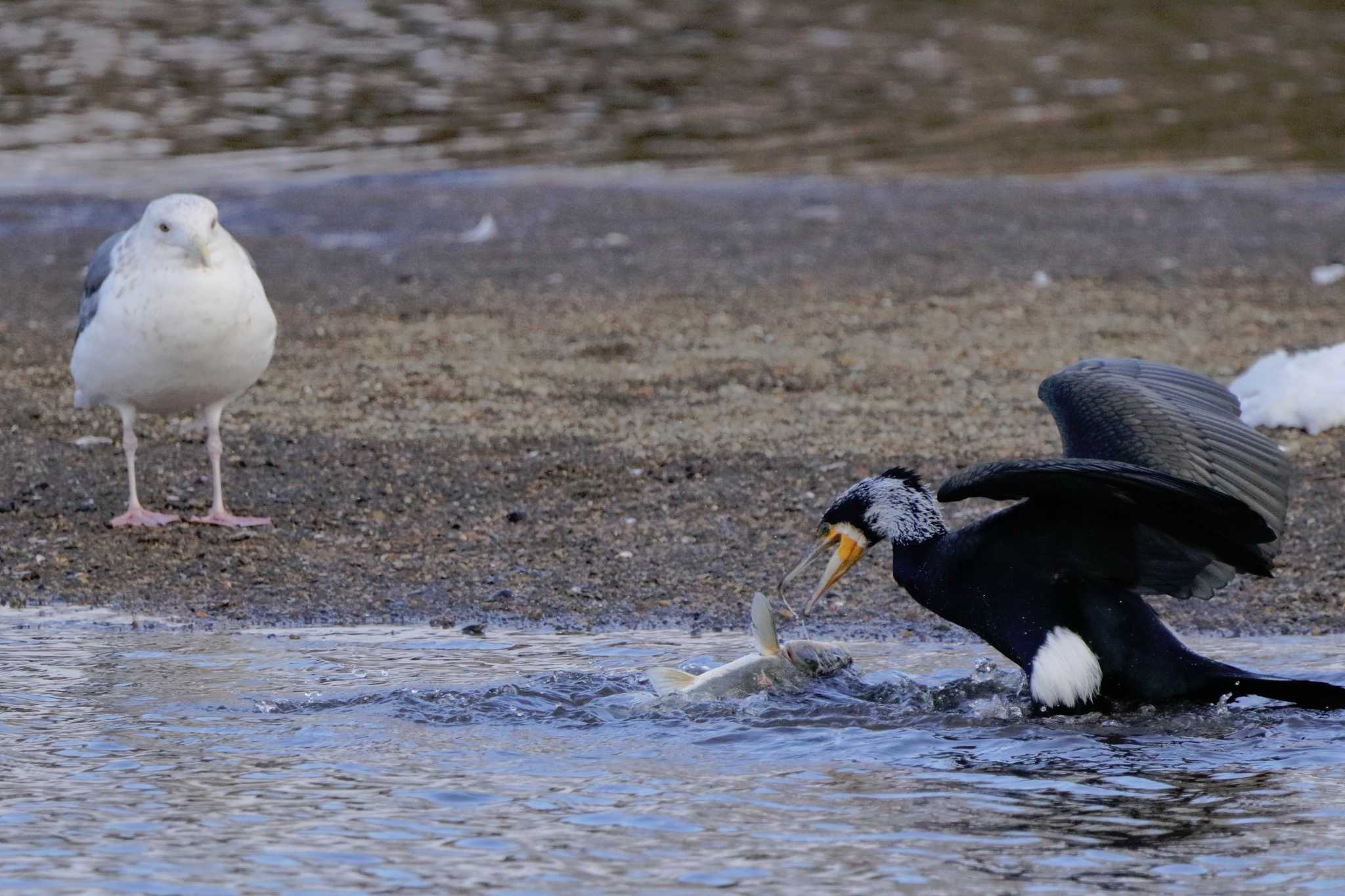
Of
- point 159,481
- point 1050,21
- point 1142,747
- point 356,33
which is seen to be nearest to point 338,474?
point 159,481

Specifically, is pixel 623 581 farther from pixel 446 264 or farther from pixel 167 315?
pixel 446 264

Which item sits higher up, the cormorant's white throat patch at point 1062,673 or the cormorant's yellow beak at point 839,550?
the cormorant's yellow beak at point 839,550

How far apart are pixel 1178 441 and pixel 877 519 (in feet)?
2.97

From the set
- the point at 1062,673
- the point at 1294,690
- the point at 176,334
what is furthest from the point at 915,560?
the point at 176,334

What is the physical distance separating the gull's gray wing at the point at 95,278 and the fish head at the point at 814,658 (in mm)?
3389

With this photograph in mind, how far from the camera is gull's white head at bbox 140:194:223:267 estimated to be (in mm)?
7637

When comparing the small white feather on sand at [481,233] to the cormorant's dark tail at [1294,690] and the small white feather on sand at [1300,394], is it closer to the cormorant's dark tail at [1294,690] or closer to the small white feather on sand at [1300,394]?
the small white feather on sand at [1300,394]

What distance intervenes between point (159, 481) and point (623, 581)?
2.40 metres

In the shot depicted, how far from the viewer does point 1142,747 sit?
5.53 meters

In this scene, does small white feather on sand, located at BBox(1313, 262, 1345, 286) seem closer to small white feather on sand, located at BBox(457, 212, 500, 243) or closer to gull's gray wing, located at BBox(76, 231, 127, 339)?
small white feather on sand, located at BBox(457, 212, 500, 243)

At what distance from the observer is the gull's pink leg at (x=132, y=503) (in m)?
7.89

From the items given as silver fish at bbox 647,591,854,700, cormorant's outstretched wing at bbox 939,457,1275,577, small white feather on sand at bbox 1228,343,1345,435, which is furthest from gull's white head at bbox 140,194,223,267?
small white feather on sand at bbox 1228,343,1345,435

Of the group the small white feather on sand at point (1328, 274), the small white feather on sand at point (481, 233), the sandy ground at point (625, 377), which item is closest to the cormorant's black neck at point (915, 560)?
the sandy ground at point (625, 377)

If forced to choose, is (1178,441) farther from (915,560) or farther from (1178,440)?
(915,560)
